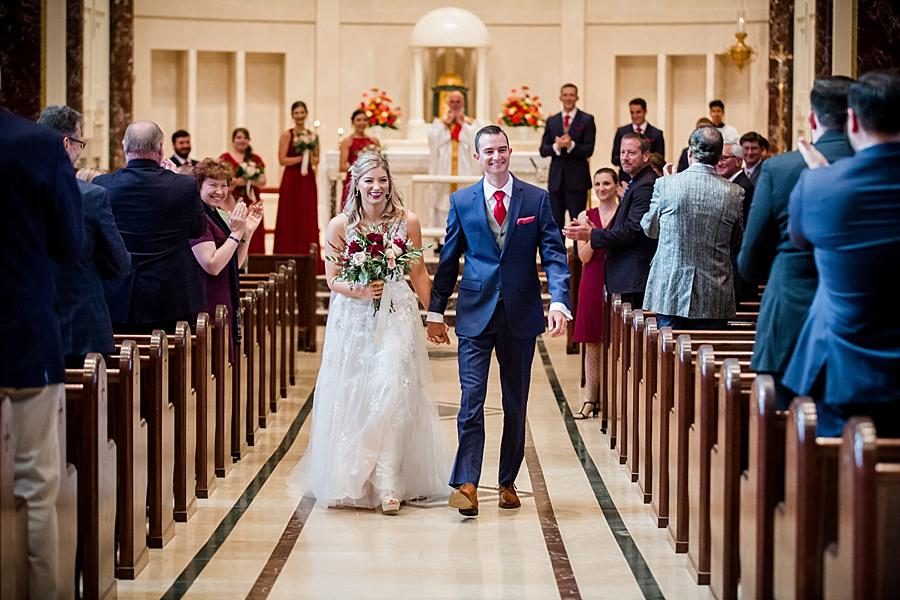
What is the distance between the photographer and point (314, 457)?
7.59m

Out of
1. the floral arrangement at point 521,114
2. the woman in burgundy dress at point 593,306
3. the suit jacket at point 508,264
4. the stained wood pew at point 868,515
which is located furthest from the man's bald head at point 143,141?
the floral arrangement at point 521,114

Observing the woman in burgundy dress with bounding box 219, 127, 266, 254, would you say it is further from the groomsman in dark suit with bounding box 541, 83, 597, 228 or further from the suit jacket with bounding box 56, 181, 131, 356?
the suit jacket with bounding box 56, 181, 131, 356

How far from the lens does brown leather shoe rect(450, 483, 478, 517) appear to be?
23.3 feet

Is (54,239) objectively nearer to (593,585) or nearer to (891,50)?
(593,585)

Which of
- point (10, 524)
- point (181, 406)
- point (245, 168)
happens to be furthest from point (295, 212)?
point (10, 524)

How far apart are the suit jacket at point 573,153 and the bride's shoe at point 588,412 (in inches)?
205

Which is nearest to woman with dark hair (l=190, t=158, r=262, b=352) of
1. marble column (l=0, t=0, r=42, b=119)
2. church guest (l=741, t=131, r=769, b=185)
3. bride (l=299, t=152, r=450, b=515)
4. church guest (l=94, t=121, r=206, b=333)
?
church guest (l=94, t=121, r=206, b=333)

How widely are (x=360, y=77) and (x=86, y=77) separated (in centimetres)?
410

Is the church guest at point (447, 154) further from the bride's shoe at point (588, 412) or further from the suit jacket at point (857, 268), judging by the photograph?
the suit jacket at point (857, 268)

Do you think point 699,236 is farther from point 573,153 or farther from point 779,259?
point 573,153

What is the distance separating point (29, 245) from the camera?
477 cm

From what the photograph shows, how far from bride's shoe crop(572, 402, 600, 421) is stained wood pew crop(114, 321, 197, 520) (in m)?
3.47

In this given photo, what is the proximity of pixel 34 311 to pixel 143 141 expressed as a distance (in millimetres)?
2742

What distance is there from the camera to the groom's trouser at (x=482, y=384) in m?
7.09
